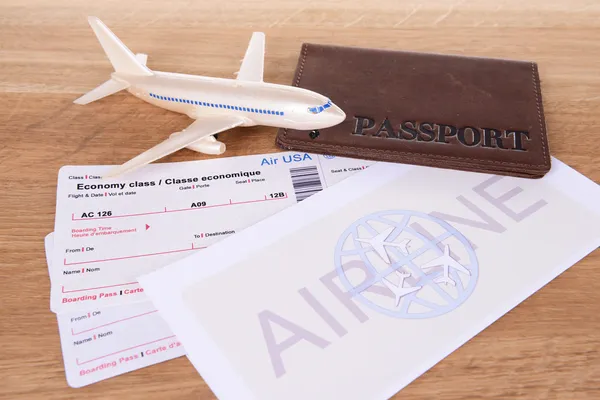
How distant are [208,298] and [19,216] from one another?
27 centimetres

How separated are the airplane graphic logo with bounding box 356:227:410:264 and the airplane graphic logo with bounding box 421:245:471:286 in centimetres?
3

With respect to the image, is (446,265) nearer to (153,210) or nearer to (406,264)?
(406,264)

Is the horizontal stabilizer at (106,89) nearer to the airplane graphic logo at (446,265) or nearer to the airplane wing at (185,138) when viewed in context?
the airplane wing at (185,138)

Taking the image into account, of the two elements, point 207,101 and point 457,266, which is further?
point 207,101

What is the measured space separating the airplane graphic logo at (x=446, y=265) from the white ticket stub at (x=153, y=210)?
168 millimetres

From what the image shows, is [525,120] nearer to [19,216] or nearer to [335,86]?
[335,86]

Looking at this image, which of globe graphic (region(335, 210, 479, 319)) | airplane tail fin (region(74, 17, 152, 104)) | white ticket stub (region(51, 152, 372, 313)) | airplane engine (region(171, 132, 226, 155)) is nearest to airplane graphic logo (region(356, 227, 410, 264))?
globe graphic (region(335, 210, 479, 319))

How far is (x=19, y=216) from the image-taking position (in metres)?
0.70

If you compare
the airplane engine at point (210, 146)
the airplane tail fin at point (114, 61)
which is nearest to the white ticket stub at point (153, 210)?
the airplane engine at point (210, 146)

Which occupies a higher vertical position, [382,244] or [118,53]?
[118,53]

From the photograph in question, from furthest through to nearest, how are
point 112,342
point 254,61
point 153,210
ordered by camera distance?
point 254,61 → point 153,210 → point 112,342

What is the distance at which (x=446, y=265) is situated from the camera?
0.65 m

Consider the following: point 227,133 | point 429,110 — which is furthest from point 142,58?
point 429,110

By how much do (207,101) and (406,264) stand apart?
33cm
